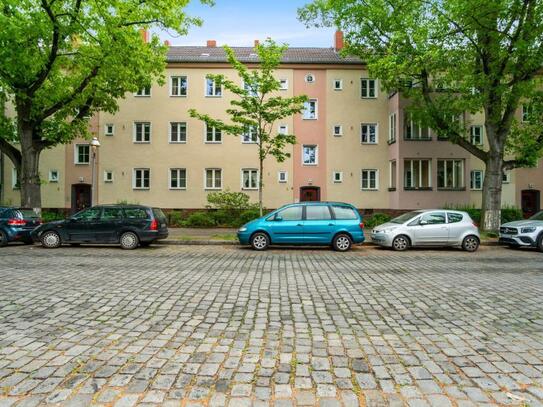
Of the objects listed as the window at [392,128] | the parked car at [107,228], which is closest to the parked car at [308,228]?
A: the parked car at [107,228]

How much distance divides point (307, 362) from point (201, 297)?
9.94 ft

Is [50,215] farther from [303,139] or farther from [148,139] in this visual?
[303,139]

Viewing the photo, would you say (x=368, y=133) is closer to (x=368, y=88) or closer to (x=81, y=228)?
(x=368, y=88)

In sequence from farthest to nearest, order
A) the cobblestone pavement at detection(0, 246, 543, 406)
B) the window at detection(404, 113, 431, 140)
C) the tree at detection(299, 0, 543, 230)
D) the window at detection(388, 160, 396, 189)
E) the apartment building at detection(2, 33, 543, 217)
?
the apartment building at detection(2, 33, 543, 217) < the window at detection(388, 160, 396, 189) < the window at detection(404, 113, 431, 140) < the tree at detection(299, 0, 543, 230) < the cobblestone pavement at detection(0, 246, 543, 406)

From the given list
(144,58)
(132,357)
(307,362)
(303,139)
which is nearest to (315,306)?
(307,362)

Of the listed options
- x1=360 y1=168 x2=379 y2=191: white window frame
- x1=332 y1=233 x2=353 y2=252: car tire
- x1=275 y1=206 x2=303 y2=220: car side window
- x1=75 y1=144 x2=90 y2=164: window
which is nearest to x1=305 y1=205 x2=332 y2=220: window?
x1=275 y1=206 x2=303 y2=220: car side window

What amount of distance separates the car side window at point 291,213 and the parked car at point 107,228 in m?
4.66

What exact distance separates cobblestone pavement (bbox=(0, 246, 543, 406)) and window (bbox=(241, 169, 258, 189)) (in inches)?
776

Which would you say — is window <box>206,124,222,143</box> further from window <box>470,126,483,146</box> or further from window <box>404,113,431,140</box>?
window <box>470,126,483,146</box>

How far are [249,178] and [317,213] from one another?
1389cm

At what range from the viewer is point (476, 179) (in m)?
27.6

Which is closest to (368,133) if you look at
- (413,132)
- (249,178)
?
(413,132)

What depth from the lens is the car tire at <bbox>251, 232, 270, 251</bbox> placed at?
47.7 ft

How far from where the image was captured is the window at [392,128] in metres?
26.6
